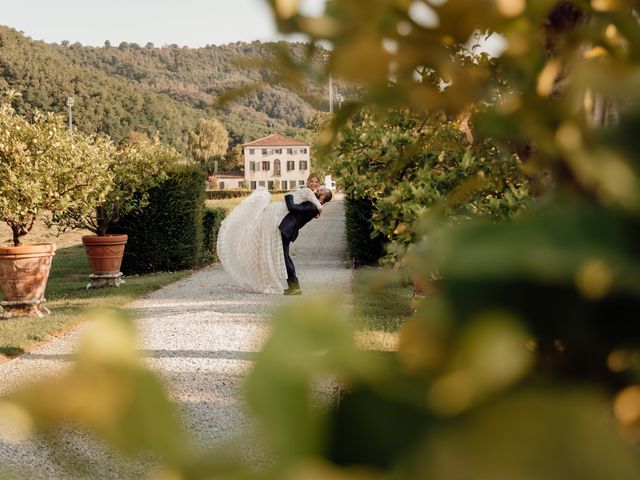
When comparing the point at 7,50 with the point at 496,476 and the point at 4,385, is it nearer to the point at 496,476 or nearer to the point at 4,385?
the point at 4,385

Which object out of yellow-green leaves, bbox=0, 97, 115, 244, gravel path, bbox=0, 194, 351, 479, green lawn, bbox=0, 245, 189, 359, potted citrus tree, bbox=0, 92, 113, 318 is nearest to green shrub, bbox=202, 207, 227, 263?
green lawn, bbox=0, 245, 189, 359

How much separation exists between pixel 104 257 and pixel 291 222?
3.19m

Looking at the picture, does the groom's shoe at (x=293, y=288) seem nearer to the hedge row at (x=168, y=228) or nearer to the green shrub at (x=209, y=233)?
the hedge row at (x=168, y=228)

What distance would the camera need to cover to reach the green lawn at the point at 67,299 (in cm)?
718

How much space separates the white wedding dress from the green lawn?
1.42 meters

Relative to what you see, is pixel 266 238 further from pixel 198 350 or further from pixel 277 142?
pixel 277 142

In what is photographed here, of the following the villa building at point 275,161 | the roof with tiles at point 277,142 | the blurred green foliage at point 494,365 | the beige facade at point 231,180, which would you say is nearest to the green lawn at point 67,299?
the blurred green foliage at point 494,365

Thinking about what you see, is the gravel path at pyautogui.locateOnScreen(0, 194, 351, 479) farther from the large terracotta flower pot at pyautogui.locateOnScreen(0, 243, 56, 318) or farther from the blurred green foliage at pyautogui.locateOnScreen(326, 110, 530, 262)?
the large terracotta flower pot at pyautogui.locateOnScreen(0, 243, 56, 318)

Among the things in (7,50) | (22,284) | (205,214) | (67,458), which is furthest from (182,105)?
(67,458)

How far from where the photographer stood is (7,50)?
76.2 metres

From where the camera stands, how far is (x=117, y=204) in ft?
37.6

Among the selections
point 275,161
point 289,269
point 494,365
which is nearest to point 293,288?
point 289,269

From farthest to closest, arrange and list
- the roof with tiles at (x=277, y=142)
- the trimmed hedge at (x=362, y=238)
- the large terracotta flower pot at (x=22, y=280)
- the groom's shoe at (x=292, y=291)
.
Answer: the roof with tiles at (x=277, y=142), the trimmed hedge at (x=362, y=238), the groom's shoe at (x=292, y=291), the large terracotta flower pot at (x=22, y=280)

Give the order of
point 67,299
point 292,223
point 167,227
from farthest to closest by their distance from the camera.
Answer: point 167,227 < point 292,223 < point 67,299
